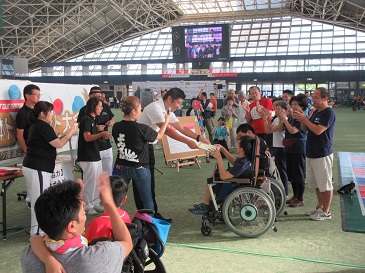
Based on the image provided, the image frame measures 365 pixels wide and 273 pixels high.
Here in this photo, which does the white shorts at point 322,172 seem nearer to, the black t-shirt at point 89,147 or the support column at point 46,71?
the black t-shirt at point 89,147

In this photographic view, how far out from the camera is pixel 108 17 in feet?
133

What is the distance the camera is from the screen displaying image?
28.4 m

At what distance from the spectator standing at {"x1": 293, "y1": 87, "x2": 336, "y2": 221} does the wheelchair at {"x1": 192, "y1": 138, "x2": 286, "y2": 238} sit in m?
0.69

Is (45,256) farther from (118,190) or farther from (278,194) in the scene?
(278,194)

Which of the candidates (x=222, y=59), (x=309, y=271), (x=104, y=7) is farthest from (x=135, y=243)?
(x=104, y=7)

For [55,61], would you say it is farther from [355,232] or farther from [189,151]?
[355,232]

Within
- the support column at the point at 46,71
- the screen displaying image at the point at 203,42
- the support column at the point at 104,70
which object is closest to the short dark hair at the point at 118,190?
the screen displaying image at the point at 203,42

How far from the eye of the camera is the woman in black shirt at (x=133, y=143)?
149 inches

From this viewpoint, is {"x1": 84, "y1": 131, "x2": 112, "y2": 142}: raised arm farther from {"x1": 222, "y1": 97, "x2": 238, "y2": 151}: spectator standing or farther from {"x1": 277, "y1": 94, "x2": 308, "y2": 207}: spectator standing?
{"x1": 222, "y1": 97, "x2": 238, "y2": 151}: spectator standing

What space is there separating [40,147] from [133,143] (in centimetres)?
100

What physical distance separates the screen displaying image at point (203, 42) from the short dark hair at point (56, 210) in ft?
92.0

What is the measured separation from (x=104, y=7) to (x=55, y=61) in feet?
47.3

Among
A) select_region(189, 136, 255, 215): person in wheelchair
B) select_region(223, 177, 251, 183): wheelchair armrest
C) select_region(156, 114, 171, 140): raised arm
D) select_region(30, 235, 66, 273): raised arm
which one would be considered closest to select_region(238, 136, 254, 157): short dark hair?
select_region(189, 136, 255, 215): person in wheelchair

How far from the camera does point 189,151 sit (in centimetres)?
830
